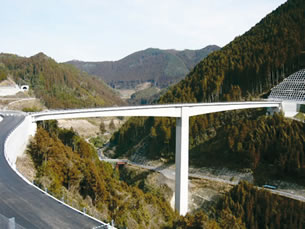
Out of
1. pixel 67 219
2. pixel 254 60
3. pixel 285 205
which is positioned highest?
pixel 254 60

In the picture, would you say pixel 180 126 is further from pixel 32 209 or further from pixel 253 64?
pixel 253 64

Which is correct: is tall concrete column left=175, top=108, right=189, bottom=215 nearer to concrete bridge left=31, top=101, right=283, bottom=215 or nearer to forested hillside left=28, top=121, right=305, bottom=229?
concrete bridge left=31, top=101, right=283, bottom=215

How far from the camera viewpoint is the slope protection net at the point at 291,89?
191 ft

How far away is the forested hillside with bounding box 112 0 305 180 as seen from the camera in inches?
2259

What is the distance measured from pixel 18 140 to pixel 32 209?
12712 millimetres

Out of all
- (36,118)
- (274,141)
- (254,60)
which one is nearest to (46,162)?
(36,118)

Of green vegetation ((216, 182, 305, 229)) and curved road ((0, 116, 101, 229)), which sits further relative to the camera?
green vegetation ((216, 182, 305, 229))

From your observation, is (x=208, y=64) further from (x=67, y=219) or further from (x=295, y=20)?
(x=67, y=219)

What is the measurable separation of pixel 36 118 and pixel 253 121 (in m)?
37.8

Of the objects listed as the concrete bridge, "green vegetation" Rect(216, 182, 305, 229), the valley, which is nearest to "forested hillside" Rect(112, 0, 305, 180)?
the valley

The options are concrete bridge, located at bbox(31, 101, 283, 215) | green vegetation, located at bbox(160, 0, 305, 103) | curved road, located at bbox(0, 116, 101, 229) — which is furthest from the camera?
green vegetation, located at bbox(160, 0, 305, 103)

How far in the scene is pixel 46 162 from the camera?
2347cm

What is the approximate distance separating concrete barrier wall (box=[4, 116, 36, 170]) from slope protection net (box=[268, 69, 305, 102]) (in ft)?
161

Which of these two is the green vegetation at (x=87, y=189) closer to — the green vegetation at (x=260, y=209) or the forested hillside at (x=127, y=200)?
the forested hillside at (x=127, y=200)
